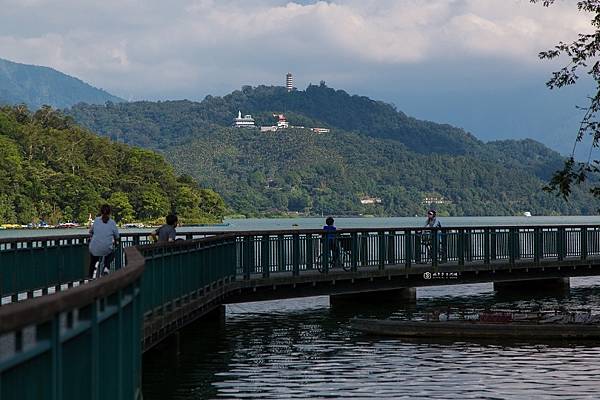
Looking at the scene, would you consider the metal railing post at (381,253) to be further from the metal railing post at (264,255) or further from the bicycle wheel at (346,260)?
the metal railing post at (264,255)

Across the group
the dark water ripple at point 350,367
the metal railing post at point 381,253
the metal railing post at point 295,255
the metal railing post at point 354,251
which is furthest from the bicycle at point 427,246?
the metal railing post at point 295,255

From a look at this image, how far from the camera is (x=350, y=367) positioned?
2539 centimetres

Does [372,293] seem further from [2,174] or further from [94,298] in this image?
[2,174]

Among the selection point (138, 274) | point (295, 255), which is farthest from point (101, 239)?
point (138, 274)

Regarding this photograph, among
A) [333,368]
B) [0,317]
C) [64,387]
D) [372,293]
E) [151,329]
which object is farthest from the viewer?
[372,293]

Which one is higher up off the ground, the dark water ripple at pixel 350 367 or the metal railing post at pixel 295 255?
the metal railing post at pixel 295 255

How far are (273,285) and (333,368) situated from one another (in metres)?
9.93

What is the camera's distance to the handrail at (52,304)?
5910 millimetres

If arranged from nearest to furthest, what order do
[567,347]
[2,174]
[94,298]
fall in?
[94,298], [567,347], [2,174]

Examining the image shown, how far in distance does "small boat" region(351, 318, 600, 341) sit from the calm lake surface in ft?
1.79

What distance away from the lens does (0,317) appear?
5766 millimetres

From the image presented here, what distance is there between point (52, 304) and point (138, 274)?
17.0 feet

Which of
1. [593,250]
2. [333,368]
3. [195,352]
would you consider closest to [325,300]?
[593,250]

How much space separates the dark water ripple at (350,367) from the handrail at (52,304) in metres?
12.2
